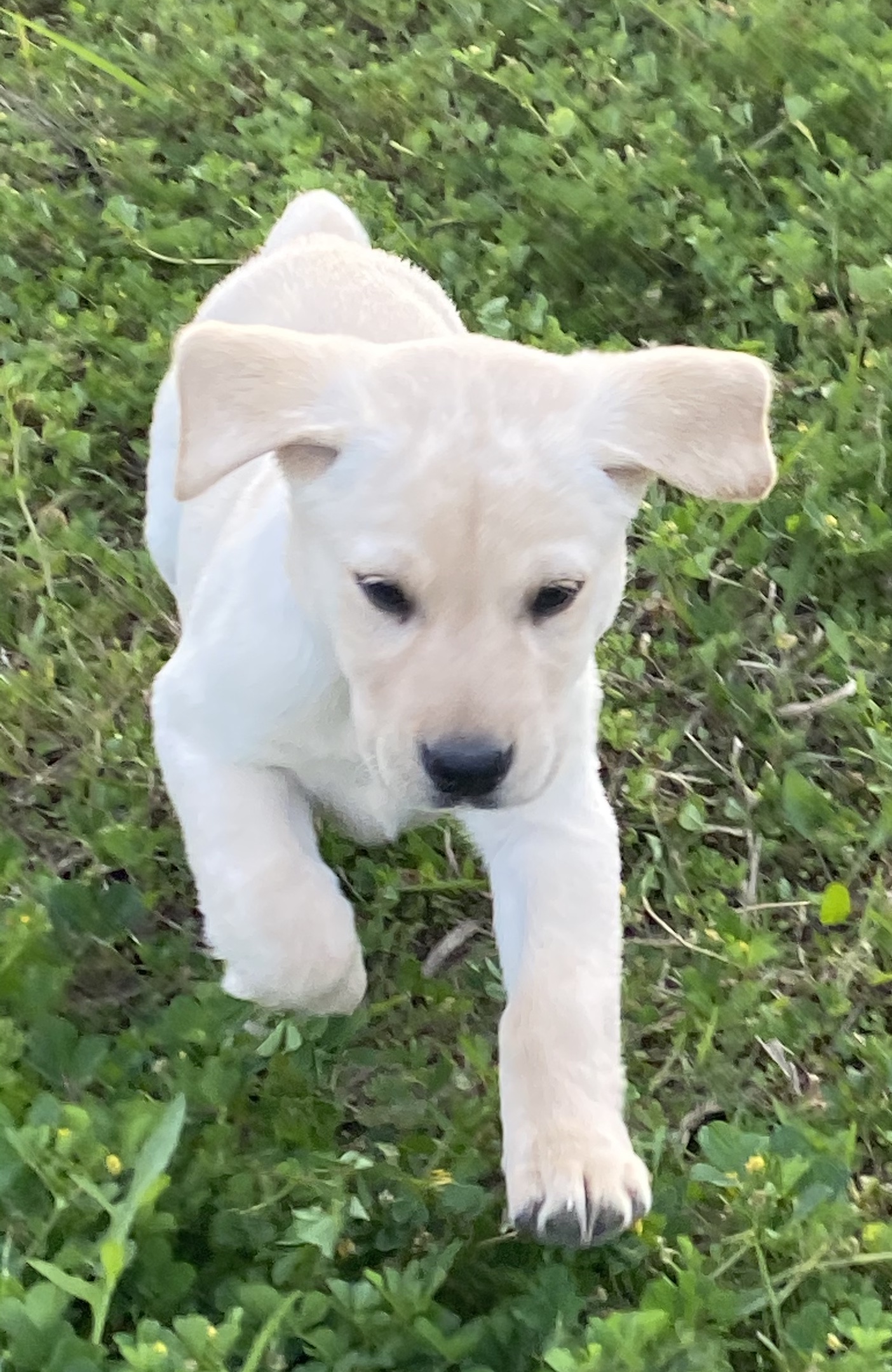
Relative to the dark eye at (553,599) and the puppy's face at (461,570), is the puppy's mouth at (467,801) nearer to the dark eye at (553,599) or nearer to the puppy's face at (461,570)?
the puppy's face at (461,570)

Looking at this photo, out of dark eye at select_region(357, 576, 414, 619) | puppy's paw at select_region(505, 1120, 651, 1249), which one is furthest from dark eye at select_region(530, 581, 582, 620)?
puppy's paw at select_region(505, 1120, 651, 1249)

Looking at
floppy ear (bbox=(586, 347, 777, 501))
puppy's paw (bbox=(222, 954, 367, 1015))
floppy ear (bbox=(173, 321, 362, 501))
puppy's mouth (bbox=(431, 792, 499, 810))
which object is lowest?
puppy's paw (bbox=(222, 954, 367, 1015))

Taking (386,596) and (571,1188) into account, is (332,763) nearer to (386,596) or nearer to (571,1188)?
(386,596)

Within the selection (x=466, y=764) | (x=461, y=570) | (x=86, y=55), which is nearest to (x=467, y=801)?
(x=466, y=764)

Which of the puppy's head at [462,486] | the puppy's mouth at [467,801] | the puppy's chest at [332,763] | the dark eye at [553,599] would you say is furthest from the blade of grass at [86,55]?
the puppy's mouth at [467,801]

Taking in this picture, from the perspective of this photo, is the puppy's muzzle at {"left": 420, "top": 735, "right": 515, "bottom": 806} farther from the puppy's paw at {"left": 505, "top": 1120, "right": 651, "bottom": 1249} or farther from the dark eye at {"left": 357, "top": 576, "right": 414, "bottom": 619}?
the puppy's paw at {"left": 505, "top": 1120, "right": 651, "bottom": 1249}

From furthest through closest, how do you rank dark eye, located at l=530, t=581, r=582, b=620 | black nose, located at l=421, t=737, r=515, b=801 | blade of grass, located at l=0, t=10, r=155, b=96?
blade of grass, located at l=0, t=10, r=155, b=96 < dark eye, located at l=530, t=581, r=582, b=620 < black nose, located at l=421, t=737, r=515, b=801

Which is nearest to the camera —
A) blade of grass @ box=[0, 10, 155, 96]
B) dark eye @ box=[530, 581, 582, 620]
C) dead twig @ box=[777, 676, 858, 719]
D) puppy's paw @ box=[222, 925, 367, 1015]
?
dark eye @ box=[530, 581, 582, 620]
